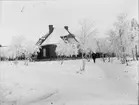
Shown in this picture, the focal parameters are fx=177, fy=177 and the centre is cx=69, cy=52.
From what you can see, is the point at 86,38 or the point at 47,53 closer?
the point at 86,38

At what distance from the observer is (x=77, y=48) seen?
17.7ft

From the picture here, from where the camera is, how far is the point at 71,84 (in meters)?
5.11

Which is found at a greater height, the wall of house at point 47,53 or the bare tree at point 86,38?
the bare tree at point 86,38

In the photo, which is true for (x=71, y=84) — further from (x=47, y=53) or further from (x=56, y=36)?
(x=56, y=36)

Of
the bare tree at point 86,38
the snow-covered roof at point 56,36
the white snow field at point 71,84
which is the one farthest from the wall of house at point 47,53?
the bare tree at point 86,38

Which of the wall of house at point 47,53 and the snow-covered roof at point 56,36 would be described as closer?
the wall of house at point 47,53

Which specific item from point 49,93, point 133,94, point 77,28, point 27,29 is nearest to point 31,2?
point 27,29

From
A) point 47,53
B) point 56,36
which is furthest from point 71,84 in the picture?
point 56,36

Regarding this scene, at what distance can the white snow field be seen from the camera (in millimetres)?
4711

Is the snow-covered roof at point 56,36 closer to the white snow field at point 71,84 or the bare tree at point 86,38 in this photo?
the bare tree at point 86,38

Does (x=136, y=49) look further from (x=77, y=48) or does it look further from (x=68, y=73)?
(x=68, y=73)

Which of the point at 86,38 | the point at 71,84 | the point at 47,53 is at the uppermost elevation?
the point at 86,38

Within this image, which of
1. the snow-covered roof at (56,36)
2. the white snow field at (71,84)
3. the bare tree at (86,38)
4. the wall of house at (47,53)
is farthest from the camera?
the snow-covered roof at (56,36)

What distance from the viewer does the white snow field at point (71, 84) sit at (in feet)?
15.5
